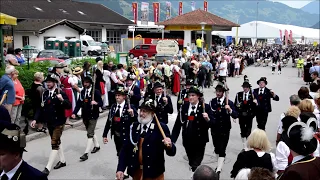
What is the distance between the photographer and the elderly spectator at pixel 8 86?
8789 mm

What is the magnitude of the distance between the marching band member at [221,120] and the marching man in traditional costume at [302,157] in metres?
3.65

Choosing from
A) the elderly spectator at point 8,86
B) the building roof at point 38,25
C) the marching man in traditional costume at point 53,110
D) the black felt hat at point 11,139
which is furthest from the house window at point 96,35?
the black felt hat at point 11,139

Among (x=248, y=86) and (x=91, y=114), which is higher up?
(x=248, y=86)

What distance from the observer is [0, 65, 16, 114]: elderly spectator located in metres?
8.79

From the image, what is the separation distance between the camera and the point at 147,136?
5.10 metres

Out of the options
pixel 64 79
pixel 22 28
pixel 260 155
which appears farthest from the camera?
pixel 22 28

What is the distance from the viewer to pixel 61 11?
45.5 meters

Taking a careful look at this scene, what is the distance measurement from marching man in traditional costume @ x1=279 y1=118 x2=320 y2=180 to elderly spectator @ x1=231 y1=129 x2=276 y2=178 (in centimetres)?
76

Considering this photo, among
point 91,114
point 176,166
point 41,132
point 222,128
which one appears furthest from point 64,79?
point 222,128

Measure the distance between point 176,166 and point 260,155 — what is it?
3.86m

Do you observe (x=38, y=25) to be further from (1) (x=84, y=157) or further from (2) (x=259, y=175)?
(2) (x=259, y=175)

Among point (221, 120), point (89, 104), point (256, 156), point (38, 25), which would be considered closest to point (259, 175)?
point (256, 156)

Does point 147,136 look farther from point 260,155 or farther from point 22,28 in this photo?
point 22,28

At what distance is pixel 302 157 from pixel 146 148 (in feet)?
6.71
